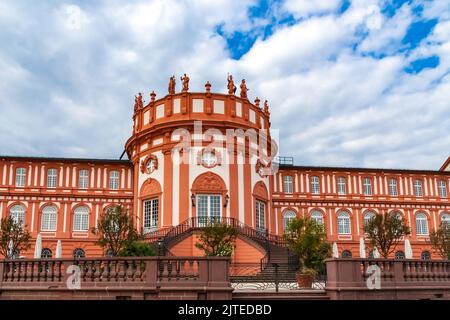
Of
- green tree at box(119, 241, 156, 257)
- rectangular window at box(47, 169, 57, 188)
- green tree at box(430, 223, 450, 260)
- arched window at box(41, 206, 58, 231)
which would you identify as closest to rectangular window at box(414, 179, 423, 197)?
green tree at box(430, 223, 450, 260)

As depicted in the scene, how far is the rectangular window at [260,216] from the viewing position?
37006mm

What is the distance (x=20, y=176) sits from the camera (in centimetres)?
4112

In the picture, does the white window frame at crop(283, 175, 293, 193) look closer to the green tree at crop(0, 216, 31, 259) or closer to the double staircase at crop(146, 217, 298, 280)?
the double staircase at crop(146, 217, 298, 280)

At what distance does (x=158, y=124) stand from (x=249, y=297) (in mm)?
23146

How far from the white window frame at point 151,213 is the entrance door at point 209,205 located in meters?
3.24

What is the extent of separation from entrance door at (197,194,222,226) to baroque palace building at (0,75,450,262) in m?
0.07

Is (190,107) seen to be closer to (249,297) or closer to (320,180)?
(320,180)

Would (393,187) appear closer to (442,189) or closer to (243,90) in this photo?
(442,189)

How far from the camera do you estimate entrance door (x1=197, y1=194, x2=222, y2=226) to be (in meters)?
34.9

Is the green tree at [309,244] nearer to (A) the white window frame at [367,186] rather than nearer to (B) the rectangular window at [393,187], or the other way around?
(A) the white window frame at [367,186]

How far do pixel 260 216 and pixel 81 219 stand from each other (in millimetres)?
14332

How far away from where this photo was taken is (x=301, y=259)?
23.9 metres
